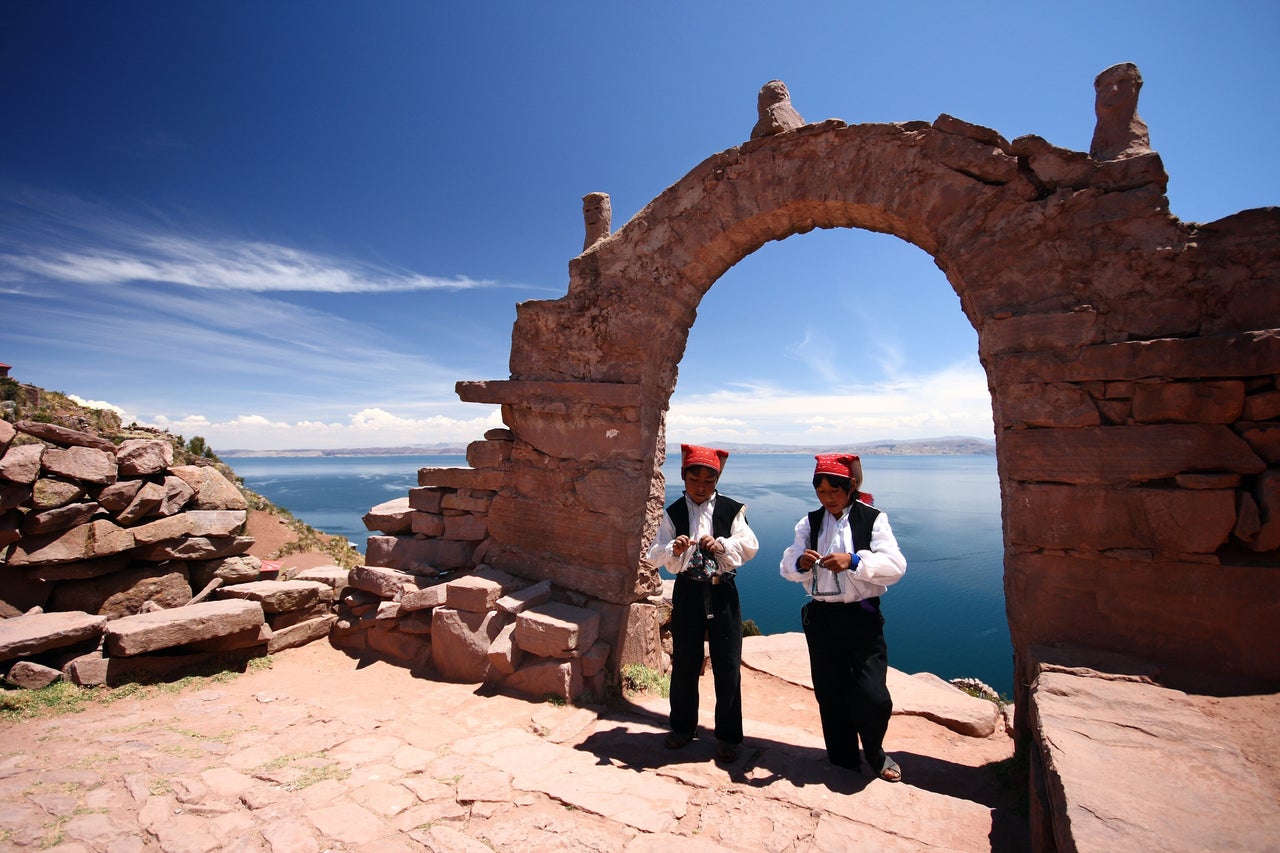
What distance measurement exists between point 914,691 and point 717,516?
3.28 meters

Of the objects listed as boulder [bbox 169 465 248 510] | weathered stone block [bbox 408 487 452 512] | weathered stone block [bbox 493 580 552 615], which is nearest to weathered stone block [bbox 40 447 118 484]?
boulder [bbox 169 465 248 510]

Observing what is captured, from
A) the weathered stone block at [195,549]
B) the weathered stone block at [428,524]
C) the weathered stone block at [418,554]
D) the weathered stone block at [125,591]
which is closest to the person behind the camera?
the weathered stone block at [125,591]

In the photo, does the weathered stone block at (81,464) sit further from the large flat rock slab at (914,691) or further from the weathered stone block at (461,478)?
the large flat rock slab at (914,691)

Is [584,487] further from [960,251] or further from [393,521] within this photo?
[960,251]

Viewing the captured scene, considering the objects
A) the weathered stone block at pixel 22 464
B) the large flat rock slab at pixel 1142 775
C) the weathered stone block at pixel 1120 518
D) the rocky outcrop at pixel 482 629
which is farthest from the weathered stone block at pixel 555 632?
the weathered stone block at pixel 22 464

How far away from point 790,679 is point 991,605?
9924 millimetres

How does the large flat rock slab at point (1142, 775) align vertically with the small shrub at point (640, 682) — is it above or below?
above

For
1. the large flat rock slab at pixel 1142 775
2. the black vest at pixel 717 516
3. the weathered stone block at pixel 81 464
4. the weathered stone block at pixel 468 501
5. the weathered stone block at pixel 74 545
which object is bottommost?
the large flat rock slab at pixel 1142 775

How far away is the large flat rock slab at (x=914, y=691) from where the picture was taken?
4609mm

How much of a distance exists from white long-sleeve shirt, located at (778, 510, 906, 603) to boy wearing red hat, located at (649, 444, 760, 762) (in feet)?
1.06

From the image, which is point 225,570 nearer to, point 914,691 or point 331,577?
point 331,577

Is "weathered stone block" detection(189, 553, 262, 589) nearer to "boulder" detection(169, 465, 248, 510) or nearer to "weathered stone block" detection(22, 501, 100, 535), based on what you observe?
"boulder" detection(169, 465, 248, 510)

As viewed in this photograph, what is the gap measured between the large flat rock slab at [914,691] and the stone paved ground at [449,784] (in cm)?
24

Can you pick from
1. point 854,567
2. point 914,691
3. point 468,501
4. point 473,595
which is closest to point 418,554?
point 468,501
